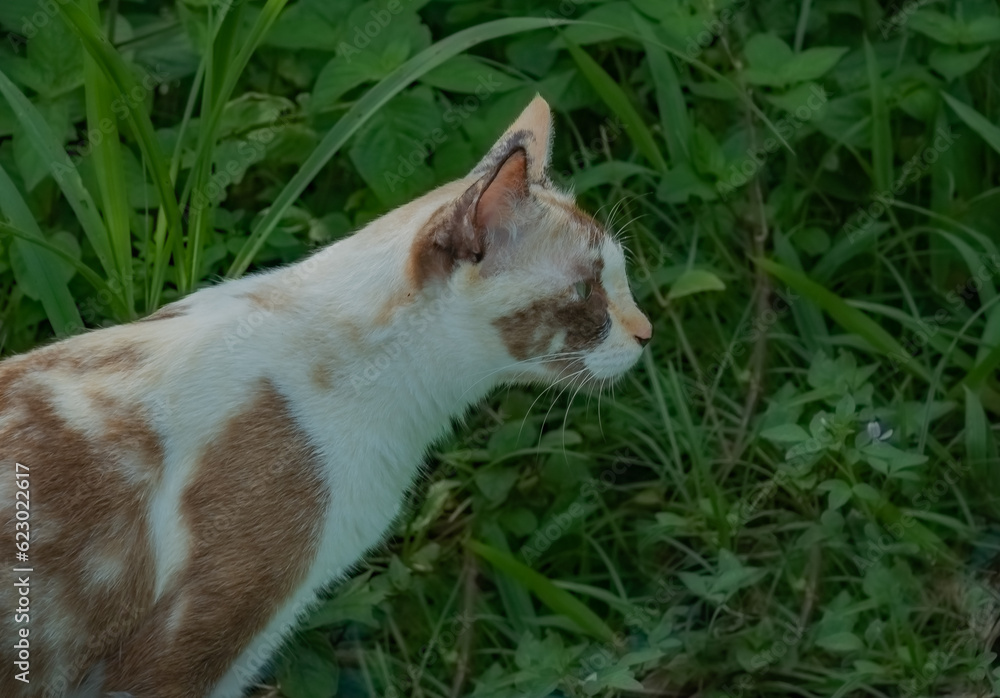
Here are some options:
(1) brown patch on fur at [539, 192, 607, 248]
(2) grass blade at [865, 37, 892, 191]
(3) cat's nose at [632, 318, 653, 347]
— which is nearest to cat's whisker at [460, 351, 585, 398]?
(3) cat's nose at [632, 318, 653, 347]

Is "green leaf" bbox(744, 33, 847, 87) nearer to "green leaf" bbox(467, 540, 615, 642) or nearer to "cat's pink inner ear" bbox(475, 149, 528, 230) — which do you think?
"cat's pink inner ear" bbox(475, 149, 528, 230)

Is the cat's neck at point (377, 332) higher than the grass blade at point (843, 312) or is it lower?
higher

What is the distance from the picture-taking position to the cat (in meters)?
2.20

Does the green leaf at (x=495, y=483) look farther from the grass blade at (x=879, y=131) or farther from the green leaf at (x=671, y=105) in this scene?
the grass blade at (x=879, y=131)

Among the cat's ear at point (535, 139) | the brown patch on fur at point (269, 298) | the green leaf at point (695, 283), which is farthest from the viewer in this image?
the green leaf at point (695, 283)

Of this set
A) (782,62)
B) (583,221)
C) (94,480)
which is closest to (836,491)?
(583,221)

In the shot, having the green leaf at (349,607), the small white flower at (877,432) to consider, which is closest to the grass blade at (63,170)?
the green leaf at (349,607)

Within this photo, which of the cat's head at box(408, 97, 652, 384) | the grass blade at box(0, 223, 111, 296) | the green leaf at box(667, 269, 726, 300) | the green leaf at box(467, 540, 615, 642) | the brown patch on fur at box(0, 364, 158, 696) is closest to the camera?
the brown patch on fur at box(0, 364, 158, 696)

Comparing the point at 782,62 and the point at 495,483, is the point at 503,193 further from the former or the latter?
the point at 782,62

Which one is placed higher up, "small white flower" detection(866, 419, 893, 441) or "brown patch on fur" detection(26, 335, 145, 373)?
"brown patch on fur" detection(26, 335, 145, 373)

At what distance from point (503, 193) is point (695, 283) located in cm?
111

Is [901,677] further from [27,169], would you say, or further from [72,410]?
[27,169]

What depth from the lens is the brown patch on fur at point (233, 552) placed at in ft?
7.18

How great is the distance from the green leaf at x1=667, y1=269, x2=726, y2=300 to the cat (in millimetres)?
787
